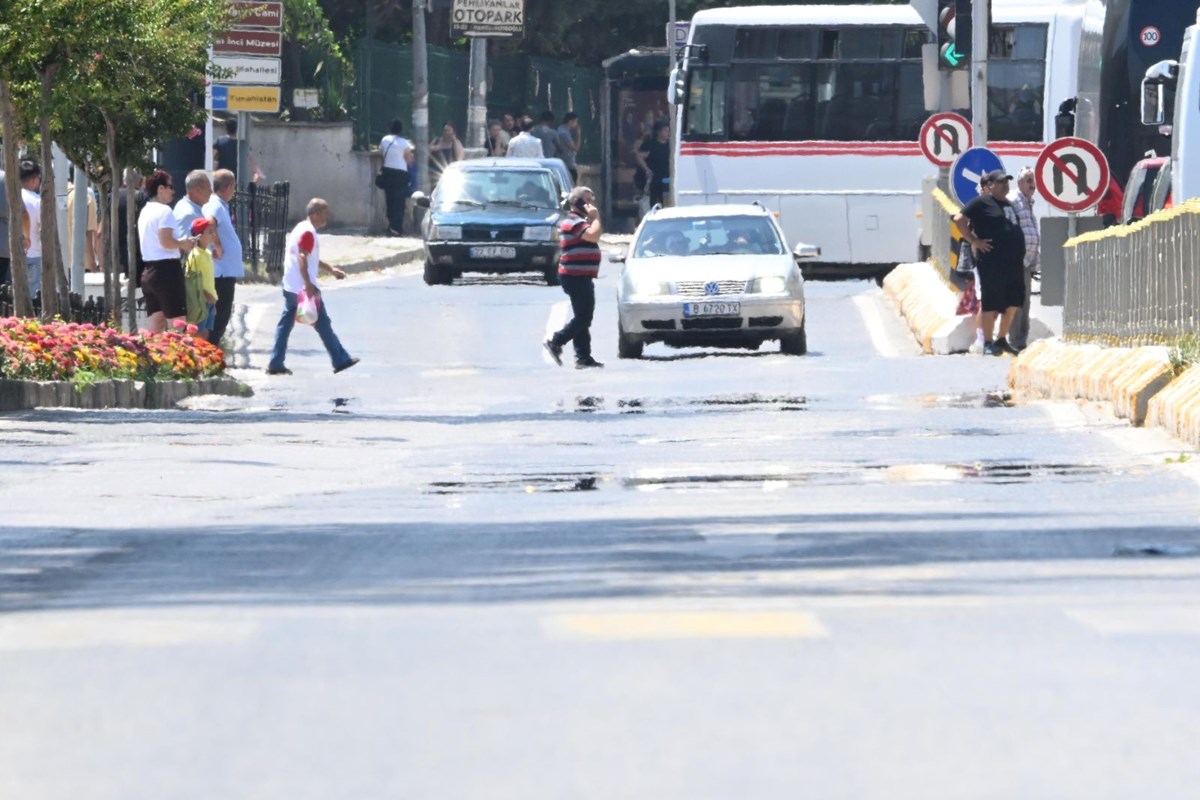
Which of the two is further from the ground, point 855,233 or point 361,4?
point 361,4

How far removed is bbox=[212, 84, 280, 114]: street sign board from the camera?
34188 mm

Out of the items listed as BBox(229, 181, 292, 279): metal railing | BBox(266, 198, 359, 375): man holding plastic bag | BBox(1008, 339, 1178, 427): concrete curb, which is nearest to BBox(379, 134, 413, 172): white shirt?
BBox(229, 181, 292, 279): metal railing

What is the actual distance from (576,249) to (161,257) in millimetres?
4310

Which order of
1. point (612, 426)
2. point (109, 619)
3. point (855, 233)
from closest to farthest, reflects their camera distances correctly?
point (109, 619) → point (612, 426) → point (855, 233)

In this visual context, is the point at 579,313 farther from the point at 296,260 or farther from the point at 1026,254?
the point at 1026,254

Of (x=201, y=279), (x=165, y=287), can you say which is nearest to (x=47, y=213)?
(x=165, y=287)

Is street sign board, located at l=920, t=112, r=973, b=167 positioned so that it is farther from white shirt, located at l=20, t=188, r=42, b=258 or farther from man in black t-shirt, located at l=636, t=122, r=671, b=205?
man in black t-shirt, located at l=636, t=122, r=671, b=205

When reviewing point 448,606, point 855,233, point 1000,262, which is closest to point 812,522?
point 448,606

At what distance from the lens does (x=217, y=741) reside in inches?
243

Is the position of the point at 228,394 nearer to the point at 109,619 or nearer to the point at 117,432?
the point at 117,432

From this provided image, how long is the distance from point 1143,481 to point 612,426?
6203 mm

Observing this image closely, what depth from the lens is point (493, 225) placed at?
37938 mm

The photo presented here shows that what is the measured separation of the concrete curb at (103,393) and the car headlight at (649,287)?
19.2ft

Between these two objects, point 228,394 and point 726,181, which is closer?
point 228,394
